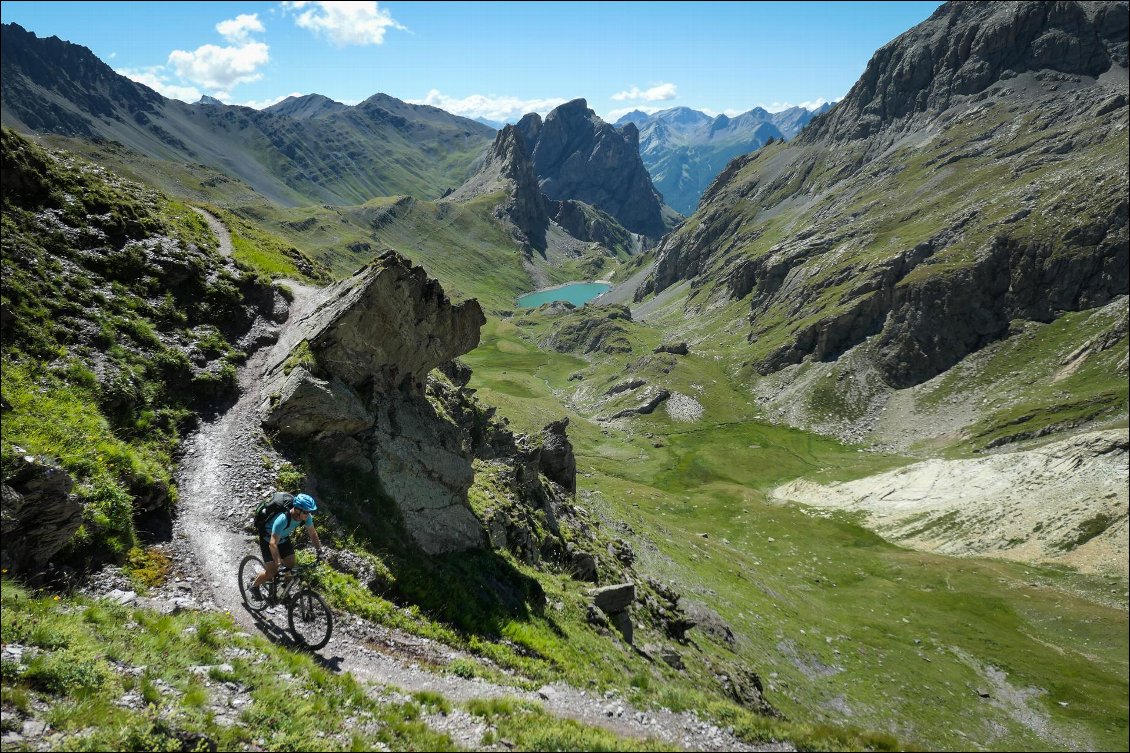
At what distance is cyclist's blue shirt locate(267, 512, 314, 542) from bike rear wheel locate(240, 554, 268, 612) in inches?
38.0

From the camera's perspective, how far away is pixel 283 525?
1577 centimetres

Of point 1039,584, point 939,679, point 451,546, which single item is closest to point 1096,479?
point 1039,584

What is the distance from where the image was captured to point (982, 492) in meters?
86.4

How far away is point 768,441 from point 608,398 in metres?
53.7

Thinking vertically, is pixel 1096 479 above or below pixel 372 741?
below

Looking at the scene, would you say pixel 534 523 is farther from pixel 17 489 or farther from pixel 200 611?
pixel 17 489

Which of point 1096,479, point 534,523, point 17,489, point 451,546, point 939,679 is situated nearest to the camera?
point 17,489

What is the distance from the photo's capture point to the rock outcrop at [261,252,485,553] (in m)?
23.5

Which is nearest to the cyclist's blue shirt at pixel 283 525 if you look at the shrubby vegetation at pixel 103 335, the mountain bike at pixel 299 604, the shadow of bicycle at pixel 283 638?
the mountain bike at pixel 299 604

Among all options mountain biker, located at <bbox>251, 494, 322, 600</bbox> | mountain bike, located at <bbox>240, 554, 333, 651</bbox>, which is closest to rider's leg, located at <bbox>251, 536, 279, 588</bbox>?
mountain biker, located at <bbox>251, 494, 322, 600</bbox>

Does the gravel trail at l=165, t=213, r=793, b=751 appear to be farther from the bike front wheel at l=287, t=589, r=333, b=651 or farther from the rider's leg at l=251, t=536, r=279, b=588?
the rider's leg at l=251, t=536, r=279, b=588

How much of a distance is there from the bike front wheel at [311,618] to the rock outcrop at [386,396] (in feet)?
25.9

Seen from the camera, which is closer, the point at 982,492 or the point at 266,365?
the point at 266,365

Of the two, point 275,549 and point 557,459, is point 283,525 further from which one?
point 557,459
